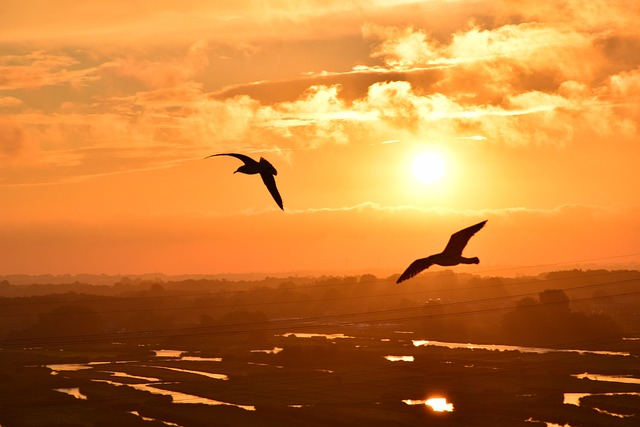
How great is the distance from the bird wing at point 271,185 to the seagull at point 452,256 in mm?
4300

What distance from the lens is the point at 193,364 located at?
438 ft

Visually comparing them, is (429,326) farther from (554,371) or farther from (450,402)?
(450,402)

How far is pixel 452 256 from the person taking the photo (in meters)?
26.1

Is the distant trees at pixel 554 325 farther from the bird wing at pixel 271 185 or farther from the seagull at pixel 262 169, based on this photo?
the seagull at pixel 262 169

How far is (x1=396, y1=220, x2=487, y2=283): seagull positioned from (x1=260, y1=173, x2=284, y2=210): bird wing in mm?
4300

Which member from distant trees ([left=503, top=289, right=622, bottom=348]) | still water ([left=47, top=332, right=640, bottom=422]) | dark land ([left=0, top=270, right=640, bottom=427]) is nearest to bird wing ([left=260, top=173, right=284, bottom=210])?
dark land ([left=0, top=270, right=640, bottom=427])

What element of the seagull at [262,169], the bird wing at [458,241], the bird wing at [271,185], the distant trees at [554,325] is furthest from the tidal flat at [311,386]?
the seagull at [262,169]

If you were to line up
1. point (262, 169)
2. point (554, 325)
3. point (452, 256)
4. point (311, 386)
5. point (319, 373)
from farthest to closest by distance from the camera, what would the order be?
1. point (554, 325)
2. point (319, 373)
3. point (311, 386)
4. point (452, 256)
5. point (262, 169)

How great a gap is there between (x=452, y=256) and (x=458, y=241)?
1172 millimetres

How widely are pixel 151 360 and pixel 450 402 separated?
58263 mm

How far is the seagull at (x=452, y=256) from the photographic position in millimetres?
25683

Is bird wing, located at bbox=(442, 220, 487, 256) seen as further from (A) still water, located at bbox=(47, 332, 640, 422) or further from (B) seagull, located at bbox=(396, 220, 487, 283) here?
(A) still water, located at bbox=(47, 332, 640, 422)

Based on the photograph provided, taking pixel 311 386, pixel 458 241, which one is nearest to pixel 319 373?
pixel 311 386

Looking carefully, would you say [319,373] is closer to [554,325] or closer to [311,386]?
[311,386]
